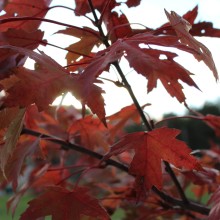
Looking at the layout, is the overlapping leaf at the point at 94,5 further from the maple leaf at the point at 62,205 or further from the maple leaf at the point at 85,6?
the maple leaf at the point at 62,205

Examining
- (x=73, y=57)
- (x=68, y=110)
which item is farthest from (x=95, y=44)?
(x=68, y=110)

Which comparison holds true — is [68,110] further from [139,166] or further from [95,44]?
[139,166]

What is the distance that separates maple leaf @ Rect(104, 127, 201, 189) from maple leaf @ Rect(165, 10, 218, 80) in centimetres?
11

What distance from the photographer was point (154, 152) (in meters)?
0.67

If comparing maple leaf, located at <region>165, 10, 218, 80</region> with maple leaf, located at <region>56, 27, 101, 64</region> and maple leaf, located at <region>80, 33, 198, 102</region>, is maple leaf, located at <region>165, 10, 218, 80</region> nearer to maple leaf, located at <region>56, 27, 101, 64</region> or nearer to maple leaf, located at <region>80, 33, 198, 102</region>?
maple leaf, located at <region>80, 33, 198, 102</region>

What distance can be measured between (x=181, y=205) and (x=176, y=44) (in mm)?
411

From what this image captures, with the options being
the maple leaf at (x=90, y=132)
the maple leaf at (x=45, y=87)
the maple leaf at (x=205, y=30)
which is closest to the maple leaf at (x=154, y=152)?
the maple leaf at (x=45, y=87)

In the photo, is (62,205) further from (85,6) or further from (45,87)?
(85,6)

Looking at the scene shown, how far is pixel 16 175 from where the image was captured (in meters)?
0.72

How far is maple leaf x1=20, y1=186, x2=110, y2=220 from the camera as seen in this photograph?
686 millimetres

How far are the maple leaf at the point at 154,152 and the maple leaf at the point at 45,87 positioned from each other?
89 mm

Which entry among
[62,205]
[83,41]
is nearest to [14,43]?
[83,41]

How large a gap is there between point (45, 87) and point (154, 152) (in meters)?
0.21

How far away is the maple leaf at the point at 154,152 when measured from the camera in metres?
0.64
